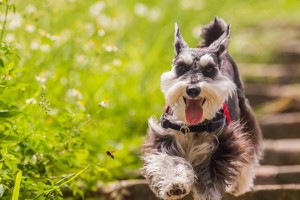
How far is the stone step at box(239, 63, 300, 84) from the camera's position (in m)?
10.1

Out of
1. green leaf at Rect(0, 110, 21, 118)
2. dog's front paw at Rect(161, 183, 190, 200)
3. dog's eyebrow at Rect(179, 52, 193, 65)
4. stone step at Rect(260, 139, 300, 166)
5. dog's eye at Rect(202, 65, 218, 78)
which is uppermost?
stone step at Rect(260, 139, 300, 166)

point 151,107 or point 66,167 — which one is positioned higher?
point 151,107

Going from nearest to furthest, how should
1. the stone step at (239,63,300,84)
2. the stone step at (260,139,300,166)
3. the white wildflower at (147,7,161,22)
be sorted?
the stone step at (260,139,300,166) → the white wildflower at (147,7,161,22) → the stone step at (239,63,300,84)

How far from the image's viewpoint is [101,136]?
633cm

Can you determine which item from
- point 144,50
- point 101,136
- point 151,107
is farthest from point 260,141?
point 144,50

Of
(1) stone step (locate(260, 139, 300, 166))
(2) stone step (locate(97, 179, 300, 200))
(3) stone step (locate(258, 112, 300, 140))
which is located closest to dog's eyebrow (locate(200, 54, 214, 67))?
(2) stone step (locate(97, 179, 300, 200))

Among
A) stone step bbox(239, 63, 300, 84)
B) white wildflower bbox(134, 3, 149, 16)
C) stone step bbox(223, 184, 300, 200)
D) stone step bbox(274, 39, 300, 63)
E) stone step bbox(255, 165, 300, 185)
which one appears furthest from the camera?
stone step bbox(274, 39, 300, 63)

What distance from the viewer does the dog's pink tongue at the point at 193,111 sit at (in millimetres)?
4324

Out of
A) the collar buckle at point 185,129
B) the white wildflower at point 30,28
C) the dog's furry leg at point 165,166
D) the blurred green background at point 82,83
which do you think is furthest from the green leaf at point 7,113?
the white wildflower at point 30,28

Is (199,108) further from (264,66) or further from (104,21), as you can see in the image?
(264,66)

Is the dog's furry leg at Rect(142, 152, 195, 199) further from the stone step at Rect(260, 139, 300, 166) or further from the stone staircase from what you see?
the stone step at Rect(260, 139, 300, 166)

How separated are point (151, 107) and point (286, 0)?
780 centimetres

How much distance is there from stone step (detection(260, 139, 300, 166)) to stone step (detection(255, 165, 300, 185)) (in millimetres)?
561

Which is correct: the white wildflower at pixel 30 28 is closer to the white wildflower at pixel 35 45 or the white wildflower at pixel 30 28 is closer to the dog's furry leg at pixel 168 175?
the white wildflower at pixel 35 45
